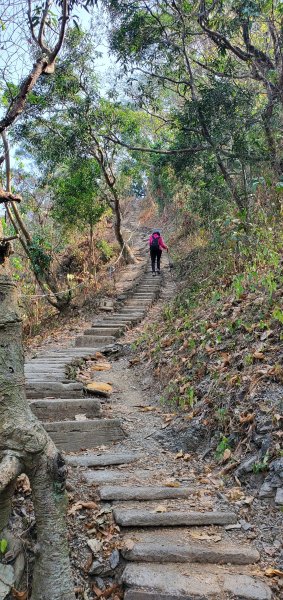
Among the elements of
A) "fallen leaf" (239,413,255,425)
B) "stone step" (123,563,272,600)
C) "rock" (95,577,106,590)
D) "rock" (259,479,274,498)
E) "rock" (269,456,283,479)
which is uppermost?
"fallen leaf" (239,413,255,425)

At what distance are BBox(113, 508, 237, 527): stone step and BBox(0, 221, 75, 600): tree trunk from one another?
1.71 ft

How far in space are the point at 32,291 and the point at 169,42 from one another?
7.27 meters

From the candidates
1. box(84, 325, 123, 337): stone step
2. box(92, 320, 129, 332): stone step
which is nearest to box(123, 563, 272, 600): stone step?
box(84, 325, 123, 337): stone step

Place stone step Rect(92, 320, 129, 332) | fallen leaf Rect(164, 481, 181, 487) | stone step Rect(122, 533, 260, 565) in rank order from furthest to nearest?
stone step Rect(92, 320, 129, 332) < fallen leaf Rect(164, 481, 181, 487) < stone step Rect(122, 533, 260, 565)

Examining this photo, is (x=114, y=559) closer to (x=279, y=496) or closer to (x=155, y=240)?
(x=279, y=496)

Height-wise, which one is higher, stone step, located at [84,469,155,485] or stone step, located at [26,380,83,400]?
stone step, located at [26,380,83,400]

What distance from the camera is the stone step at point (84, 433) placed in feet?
14.1

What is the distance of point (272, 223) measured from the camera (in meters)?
7.84

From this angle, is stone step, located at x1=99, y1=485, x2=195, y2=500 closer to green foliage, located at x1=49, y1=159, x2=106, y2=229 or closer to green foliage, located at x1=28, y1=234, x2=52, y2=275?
green foliage, located at x1=28, y1=234, x2=52, y2=275

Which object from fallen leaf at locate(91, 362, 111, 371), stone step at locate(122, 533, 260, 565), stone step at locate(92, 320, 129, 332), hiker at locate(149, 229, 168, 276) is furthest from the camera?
hiker at locate(149, 229, 168, 276)

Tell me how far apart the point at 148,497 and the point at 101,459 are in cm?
69

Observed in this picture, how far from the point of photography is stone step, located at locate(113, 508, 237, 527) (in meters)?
3.16

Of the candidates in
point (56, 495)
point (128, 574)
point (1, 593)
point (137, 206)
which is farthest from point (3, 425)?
point (137, 206)

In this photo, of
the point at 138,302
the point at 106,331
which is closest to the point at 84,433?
the point at 106,331
